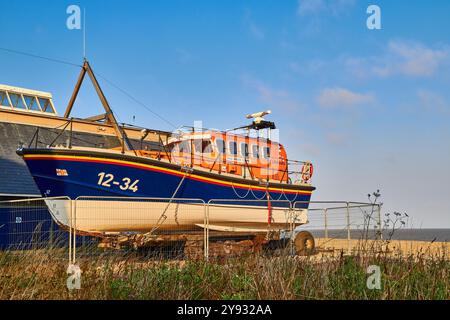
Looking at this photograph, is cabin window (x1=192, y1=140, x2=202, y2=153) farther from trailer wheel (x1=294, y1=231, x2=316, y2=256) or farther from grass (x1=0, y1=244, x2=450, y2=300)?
grass (x1=0, y1=244, x2=450, y2=300)

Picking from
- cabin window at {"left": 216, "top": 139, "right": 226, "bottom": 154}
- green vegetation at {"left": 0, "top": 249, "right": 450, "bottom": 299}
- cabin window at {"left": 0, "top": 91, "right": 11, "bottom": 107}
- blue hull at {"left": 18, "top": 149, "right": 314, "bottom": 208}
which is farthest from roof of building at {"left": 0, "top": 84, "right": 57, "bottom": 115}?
green vegetation at {"left": 0, "top": 249, "right": 450, "bottom": 299}

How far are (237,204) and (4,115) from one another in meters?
9.73

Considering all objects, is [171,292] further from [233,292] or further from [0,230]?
[0,230]

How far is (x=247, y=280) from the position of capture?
653cm

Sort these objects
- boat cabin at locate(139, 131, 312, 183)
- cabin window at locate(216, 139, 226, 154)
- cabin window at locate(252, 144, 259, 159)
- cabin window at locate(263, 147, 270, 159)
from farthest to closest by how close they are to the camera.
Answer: cabin window at locate(263, 147, 270, 159) < cabin window at locate(252, 144, 259, 159) < cabin window at locate(216, 139, 226, 154) < boat cabin at locate(139, 131, 312, 183)

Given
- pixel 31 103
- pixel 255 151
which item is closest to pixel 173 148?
pixel 255 151

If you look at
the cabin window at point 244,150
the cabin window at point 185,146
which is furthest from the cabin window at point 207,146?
the cabin window at point 244,150

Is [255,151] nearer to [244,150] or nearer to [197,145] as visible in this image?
[244,150]

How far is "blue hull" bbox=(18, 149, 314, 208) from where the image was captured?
13.3 m

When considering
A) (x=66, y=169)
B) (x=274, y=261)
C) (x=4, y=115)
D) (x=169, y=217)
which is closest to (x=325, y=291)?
(x=274, y=261)

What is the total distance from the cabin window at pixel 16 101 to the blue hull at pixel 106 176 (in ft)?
34.1

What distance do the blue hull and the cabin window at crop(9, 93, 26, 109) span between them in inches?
409

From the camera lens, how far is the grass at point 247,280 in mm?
6102

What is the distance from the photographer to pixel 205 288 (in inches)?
265
